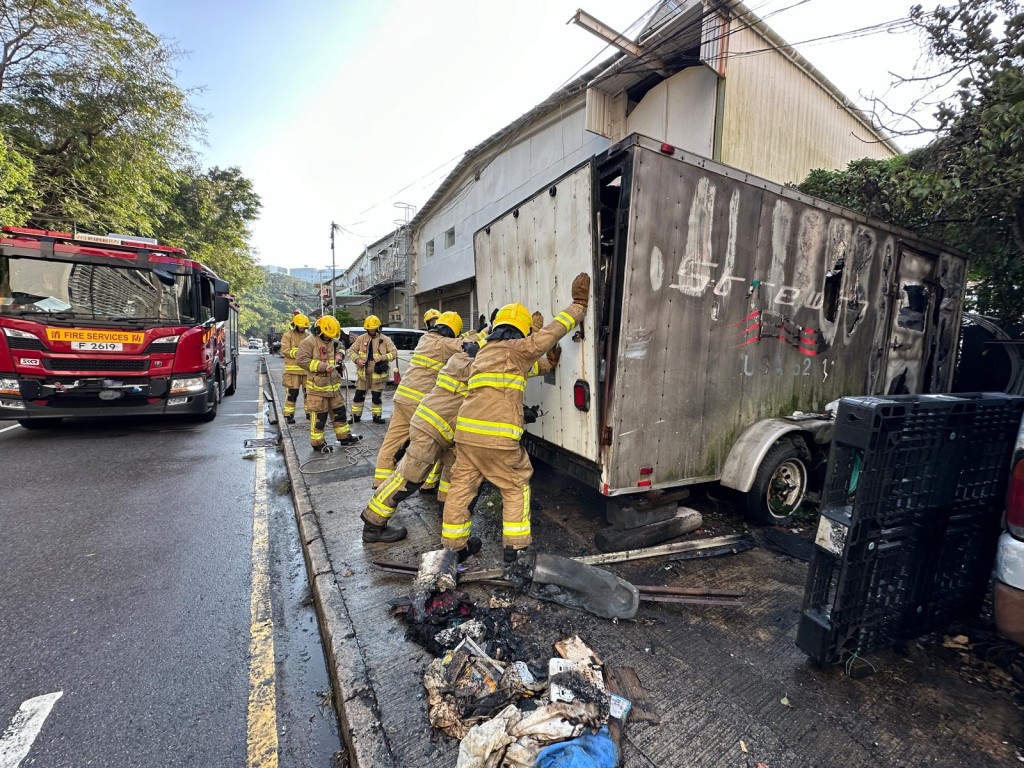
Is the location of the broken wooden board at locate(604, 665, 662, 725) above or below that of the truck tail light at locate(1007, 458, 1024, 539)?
below

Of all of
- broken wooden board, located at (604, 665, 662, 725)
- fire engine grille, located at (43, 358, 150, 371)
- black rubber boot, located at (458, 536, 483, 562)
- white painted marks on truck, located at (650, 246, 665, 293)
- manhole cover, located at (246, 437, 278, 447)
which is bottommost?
manhole cover, located at (246, 437, 278, 447)

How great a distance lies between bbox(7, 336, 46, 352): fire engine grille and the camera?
5.66 meters

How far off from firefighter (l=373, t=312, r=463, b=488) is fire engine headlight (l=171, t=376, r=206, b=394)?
4.46 m

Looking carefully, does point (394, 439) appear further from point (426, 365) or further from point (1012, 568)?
point (1012, 568)

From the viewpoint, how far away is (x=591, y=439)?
10.1 feet

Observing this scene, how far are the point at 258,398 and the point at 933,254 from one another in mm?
13112

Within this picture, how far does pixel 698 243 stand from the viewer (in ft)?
9.87

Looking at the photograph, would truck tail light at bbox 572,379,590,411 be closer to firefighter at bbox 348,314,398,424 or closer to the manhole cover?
firefighter at bbox 348,314,398,424

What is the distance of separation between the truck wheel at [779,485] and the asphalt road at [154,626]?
327 cm

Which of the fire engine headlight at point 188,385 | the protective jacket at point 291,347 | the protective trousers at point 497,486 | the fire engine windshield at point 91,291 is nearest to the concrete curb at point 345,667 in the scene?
the protective trousers at point 497,486

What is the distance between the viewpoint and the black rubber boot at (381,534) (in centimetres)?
343

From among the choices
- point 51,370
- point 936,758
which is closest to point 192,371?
point 51,370

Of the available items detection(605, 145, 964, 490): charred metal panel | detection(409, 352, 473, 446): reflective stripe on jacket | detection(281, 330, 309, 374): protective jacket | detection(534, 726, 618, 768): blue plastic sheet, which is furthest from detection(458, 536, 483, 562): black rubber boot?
detection(281, 330, 309, 374): protective jacket

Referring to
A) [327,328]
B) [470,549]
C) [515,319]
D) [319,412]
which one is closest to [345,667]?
[470,549]
